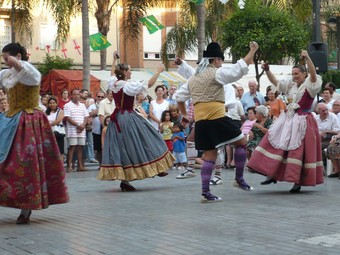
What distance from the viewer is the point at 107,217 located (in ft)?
27.0

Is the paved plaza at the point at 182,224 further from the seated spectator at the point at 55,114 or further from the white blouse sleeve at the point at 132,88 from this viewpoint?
the seated spectator at the point at 55,114

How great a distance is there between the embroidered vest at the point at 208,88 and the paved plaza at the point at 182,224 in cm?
125

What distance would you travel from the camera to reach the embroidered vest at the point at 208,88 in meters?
9.29

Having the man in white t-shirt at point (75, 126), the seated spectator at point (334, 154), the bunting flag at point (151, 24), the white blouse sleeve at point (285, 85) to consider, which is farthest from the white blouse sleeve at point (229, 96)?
the bunting flag at point (151, 24)

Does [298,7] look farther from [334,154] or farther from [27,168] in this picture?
[27,168]

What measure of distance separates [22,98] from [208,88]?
96.0 inches

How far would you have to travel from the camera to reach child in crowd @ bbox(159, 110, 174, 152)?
621 inches

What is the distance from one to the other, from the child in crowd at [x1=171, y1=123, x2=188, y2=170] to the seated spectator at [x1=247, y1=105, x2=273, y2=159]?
135cm

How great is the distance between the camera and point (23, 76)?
768 cm

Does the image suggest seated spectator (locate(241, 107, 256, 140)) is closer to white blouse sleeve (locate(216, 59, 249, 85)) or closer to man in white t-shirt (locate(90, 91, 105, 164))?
man in white t-shirt (locate(90, 91, 105, 164))

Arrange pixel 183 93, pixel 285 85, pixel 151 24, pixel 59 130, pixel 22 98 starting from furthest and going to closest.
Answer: pixel 151 24 < pixel 59 130 < pixel 285 85 < pixel 183 93 < pixel 22 98

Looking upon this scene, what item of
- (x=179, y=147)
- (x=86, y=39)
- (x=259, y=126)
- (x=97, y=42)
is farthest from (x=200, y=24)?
(x=259, y=126)

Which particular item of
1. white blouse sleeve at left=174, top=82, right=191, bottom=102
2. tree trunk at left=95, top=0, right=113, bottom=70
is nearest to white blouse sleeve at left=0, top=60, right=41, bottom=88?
white blouse sleeve at left=174, top=82, right=191, bottom=102

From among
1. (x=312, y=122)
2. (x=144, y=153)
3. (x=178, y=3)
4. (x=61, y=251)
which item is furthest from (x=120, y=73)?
(x=178, y=3)
